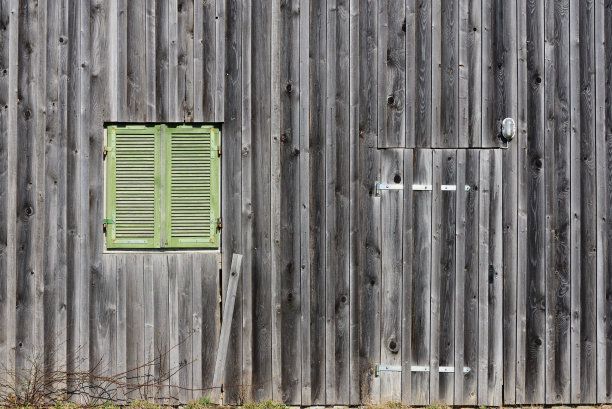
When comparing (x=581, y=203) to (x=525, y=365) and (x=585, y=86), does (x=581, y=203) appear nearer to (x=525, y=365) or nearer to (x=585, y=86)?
(x=585, y=86)

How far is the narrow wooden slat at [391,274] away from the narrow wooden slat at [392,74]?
0.18m

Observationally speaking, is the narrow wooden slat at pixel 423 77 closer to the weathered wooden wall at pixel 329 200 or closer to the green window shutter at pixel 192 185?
the weathered wooden wall at pixel 329 200

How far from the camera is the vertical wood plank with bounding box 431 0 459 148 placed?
18.9 feet

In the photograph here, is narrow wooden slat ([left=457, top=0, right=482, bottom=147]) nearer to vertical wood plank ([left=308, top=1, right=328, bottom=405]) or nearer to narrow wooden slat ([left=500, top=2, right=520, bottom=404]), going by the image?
narrow wooden slat ([left=500, top=2, right=520, bottom=404])

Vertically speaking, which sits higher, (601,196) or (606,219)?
(601,196)

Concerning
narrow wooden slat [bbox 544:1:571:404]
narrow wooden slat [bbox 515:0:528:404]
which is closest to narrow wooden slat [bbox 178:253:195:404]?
narrow wooden slat [bbox 515:0:528:404]

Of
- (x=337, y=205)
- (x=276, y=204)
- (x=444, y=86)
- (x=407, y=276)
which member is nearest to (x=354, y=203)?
(x=337, y=205)

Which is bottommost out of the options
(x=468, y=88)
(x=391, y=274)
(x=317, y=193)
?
(x=391, y=274)

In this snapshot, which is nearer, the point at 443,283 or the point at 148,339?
the point at 148,339

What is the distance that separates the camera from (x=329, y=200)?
5.72 m

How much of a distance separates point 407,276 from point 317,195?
3.82ft

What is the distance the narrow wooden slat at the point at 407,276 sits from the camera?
571 centimetres

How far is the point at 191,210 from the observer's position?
5.71m

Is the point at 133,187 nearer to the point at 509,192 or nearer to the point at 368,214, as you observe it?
the point at 368,214
